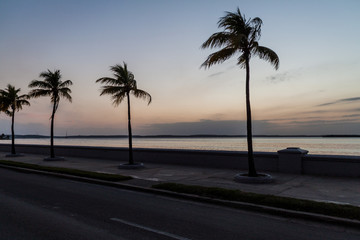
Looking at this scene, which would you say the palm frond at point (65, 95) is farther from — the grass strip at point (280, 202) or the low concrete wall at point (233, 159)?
the grass strip at point (280, 202)

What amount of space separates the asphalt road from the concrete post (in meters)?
7.23

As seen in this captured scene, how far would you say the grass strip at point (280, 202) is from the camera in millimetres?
6996

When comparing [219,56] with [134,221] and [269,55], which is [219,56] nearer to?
[269,55]

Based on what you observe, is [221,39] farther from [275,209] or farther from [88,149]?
[88,149]

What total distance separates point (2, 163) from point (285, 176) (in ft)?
61.9

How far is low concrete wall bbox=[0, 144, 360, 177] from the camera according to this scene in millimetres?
12766

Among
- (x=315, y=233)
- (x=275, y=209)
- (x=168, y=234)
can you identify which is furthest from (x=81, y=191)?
(x=315, y=233)

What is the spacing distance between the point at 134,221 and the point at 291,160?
32.6 ft

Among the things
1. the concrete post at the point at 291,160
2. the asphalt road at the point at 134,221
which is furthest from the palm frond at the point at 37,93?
the concrete post at the point at 291,160

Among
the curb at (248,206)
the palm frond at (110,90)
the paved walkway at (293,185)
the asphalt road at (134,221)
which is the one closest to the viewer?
the asphalt road at (134,221)

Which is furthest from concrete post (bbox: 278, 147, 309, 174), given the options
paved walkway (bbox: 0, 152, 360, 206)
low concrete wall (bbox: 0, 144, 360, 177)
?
paved walkway (bbox: 0, 152, 360, 206)

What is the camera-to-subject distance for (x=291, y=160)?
45.8 ft

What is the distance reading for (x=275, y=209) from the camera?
296 inches

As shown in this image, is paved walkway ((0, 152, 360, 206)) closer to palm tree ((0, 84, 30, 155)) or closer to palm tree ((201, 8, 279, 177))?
palm tree ((201, 8, 279, 177))
